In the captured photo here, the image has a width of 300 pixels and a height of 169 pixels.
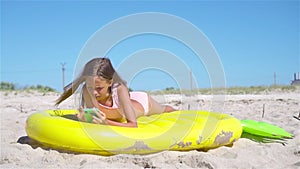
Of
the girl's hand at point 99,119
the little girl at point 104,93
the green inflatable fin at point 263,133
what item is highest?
the little girl at point 104,93

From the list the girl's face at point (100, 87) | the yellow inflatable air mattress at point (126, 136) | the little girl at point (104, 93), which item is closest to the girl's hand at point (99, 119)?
the little girl at point (104, 93)

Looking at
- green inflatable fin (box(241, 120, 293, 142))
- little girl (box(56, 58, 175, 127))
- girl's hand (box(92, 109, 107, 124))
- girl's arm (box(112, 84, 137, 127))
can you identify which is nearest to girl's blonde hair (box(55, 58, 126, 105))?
little girl (box(56, 58, 175, 127))

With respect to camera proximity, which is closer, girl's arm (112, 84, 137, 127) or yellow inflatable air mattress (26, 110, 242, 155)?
yellow inflatable air mattress (26, 110, 242, 155)

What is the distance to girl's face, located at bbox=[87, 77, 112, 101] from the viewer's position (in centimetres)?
326

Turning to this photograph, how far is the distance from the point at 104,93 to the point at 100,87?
95 mm

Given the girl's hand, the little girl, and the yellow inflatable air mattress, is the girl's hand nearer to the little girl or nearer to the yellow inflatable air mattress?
the little girl

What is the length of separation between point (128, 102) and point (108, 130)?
0.47 meters

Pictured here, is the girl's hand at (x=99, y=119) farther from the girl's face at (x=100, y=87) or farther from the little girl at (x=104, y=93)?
the girl's face at (x=100, y=87)

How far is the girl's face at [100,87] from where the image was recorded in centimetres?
326

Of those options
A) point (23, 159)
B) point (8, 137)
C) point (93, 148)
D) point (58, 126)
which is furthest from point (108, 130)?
point (8, 137)

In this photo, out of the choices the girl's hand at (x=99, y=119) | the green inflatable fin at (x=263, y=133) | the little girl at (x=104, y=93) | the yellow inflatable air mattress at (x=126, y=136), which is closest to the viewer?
the yellow inflatable air mattress at (x=126, y=136)

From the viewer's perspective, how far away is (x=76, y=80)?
11.3ft

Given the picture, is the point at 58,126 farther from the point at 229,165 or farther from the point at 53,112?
the point at 229,165

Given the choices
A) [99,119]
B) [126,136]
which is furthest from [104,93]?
[126,136]
